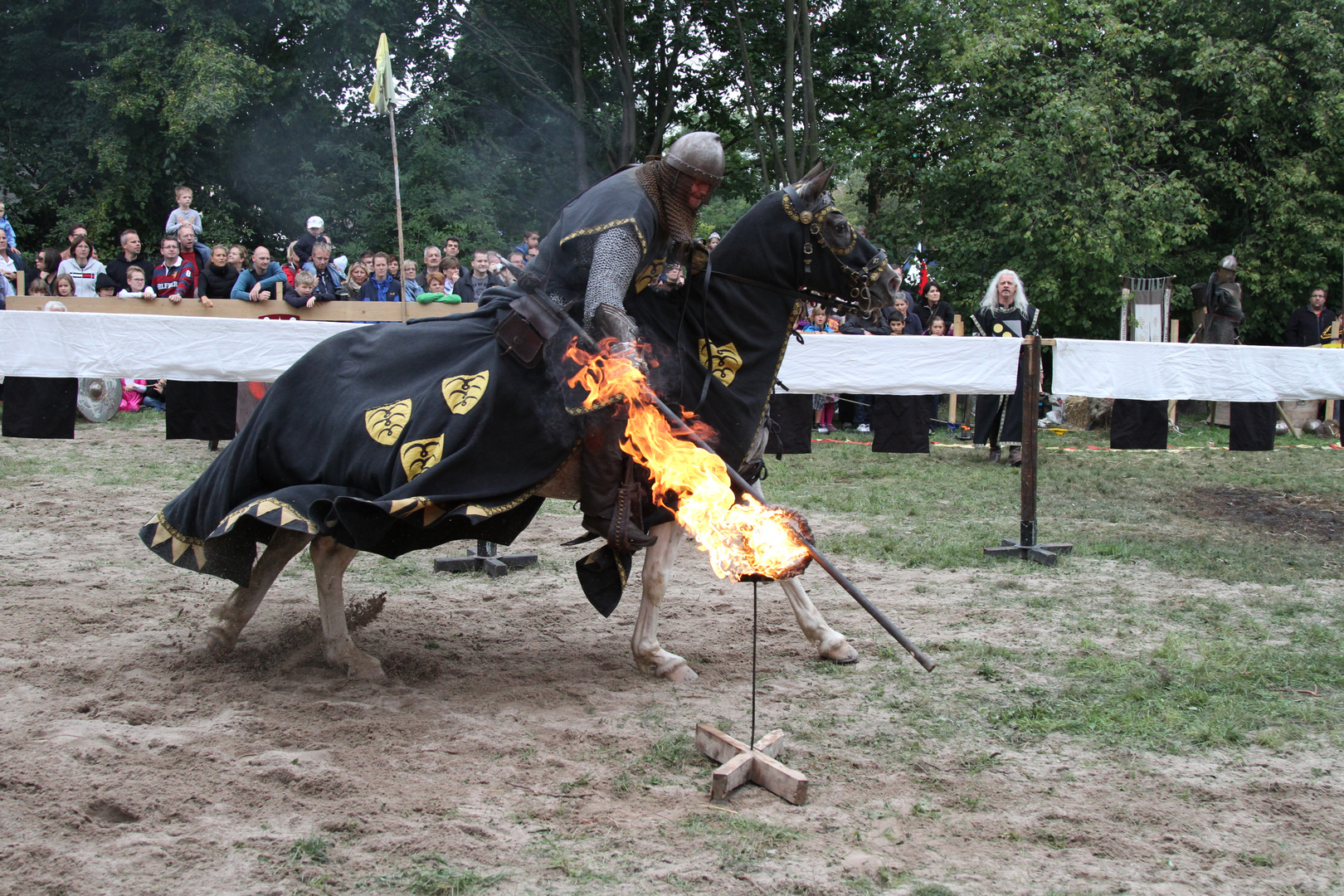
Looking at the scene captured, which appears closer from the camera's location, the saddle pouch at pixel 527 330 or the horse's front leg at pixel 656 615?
the saddle pouch at pixel 527 330

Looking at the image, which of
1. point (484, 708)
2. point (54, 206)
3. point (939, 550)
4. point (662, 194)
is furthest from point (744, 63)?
point (484, 708)

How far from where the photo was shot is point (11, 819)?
281 centimetres

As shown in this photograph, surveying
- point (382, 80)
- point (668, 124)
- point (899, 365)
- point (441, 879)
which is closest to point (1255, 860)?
point (441, 879)

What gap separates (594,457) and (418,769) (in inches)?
50.6

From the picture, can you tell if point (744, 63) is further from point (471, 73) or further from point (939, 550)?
point (939, 550)

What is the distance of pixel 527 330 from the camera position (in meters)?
3.83

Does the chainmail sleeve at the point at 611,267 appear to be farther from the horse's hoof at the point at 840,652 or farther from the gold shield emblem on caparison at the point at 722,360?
the horse's hoof at the point at 840,652

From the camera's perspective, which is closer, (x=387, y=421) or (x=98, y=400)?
(x=387, y=421)

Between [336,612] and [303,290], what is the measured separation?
239 inches

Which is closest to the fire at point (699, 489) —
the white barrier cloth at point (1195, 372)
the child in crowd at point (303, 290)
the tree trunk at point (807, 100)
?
the white barrier cloth at point (1195, 372)

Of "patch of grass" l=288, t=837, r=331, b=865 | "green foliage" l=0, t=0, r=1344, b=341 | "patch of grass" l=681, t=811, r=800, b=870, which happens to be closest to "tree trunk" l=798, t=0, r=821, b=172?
"green foliage" l=0, t=0, r=1344, b=341

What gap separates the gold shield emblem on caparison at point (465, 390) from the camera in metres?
3.87

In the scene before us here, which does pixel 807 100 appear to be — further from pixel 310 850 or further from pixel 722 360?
pixel 310 850

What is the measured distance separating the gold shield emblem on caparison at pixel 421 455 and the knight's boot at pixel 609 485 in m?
0.54
